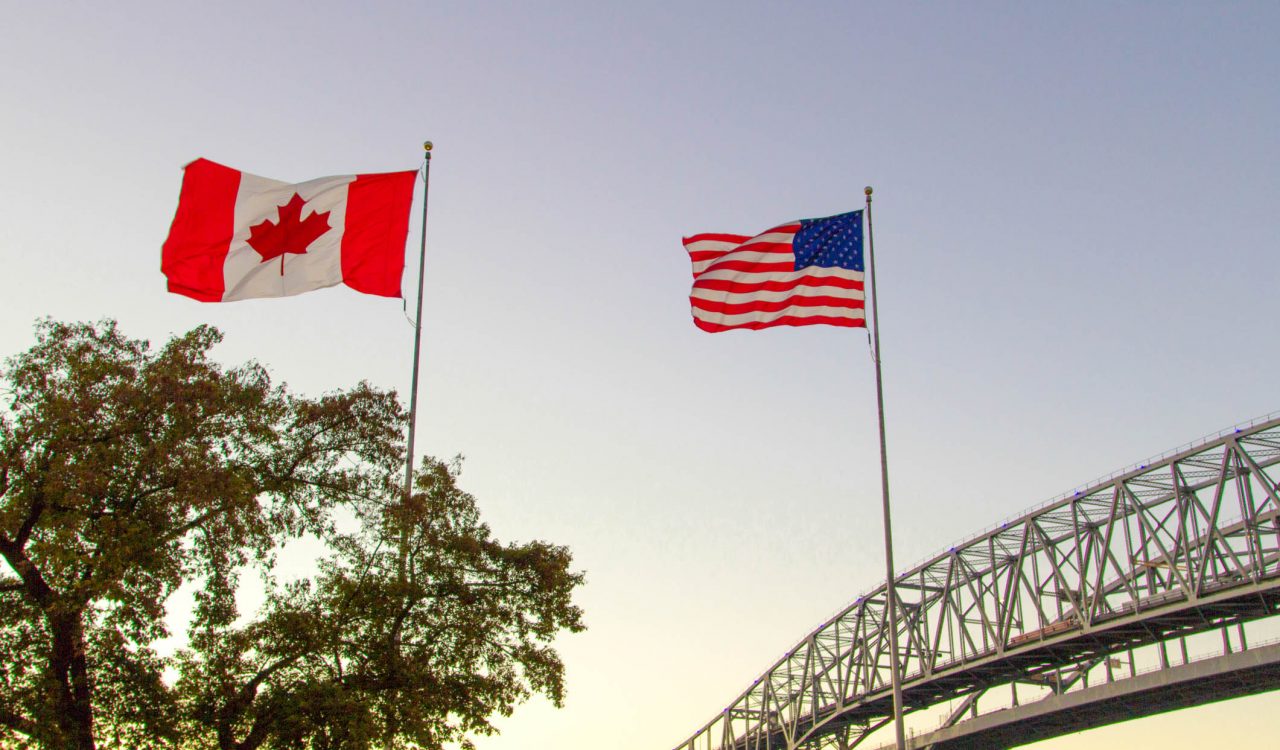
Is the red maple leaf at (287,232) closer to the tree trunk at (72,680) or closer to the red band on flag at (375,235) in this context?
the red band on flag at (375,235)

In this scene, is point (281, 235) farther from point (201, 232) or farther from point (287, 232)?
point (201, 232)

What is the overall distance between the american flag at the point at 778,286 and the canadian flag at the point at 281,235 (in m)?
8.02

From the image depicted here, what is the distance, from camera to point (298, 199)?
30.2 m

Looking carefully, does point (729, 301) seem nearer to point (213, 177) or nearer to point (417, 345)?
point (417, 345)

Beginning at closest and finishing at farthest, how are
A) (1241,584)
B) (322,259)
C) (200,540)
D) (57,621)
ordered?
(57,621) → (200,540) → (322,259) → (1241,584)

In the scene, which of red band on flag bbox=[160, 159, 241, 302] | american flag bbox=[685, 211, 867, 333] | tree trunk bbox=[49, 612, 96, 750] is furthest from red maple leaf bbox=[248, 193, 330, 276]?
american flag bbox=[685, 211, 867, 333]

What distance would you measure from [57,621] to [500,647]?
9812 mm

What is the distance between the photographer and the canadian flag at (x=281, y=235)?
95.2ft

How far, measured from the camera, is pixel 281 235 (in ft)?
97.5

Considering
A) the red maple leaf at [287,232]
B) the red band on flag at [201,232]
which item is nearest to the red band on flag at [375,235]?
the red maple leaf at [287,232]

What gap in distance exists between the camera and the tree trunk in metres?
26.1

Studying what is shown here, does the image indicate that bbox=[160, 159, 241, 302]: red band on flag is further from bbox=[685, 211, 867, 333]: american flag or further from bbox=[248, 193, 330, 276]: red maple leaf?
bbox=[685, 211, 867, 333]: american flag

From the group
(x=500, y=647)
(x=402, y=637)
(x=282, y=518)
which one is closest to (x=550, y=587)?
(x=500, y=647)

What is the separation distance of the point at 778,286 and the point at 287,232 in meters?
12.3
